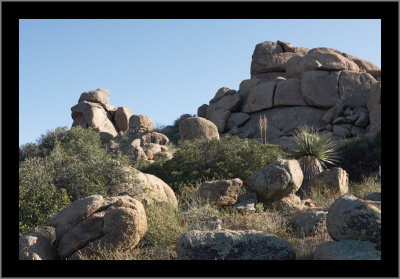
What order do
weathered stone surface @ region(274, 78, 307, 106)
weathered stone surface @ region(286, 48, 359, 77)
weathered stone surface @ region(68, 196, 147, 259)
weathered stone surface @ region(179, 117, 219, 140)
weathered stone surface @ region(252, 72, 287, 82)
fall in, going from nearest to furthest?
weathered stone surface @ region(68, 196, 147, 259)
weathered stone surface @ region(179, 117, 219, 140)
weathered stone surface @ region(286, 48, 359, 77)
weathered stone surface @ region(274, 78, 307, 106)
weathered stone surface @ region(252, 72, 287, 82)

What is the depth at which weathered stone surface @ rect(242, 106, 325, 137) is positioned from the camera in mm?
29062

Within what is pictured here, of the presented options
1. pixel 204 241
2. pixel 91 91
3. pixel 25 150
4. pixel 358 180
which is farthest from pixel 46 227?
pixel 91 91

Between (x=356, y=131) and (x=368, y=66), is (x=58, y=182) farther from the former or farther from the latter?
(x=368, y=66)

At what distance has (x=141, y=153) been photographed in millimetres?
21438

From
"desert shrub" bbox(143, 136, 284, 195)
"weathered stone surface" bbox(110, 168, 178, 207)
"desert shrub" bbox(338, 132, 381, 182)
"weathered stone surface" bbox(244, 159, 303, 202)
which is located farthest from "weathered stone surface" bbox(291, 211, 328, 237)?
"desert shrub" bbox(338, 132, 381, 182)

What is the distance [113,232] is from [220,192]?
3.91 metres

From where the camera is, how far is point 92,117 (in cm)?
3328

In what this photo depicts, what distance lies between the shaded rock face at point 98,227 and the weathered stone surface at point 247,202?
11.3 feet

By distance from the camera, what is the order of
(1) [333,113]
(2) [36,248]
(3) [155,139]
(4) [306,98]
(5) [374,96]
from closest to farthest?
(2) [36,248]
(5) [374,96]
(1) [333,113]
(3) [155,139]
(4) [306,98]

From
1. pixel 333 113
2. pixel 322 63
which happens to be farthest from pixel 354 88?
pixel 322 63

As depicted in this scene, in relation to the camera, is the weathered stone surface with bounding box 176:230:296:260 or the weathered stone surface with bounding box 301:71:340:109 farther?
the weathered stone surface with bounding box 301:71:340:109

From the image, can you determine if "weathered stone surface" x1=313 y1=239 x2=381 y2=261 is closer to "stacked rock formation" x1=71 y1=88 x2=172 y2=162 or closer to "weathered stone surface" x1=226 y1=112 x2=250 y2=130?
"weathered stone surface" x1=226 y1=112 x2=250 y2=130

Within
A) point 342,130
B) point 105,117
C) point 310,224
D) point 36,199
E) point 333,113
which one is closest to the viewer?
point 310,224

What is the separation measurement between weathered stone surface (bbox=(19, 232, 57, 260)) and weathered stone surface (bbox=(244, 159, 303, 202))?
215 inches
